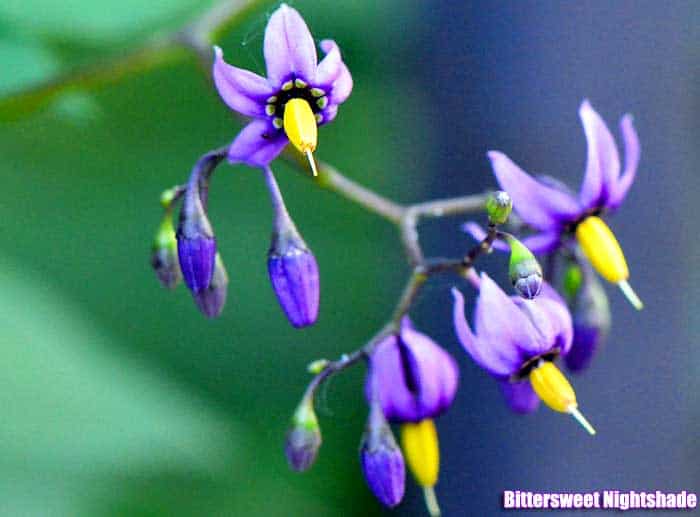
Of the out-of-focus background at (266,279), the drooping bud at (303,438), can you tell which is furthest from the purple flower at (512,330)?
the out-of-focus background at (266,279)

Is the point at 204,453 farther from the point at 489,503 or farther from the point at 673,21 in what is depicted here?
Answer: the point at 673,21

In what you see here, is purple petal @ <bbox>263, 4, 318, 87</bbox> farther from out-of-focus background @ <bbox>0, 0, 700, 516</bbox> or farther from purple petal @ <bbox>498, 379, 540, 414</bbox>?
out-of-focus background @ <bbox>0, 0, 700, 516</bbox>

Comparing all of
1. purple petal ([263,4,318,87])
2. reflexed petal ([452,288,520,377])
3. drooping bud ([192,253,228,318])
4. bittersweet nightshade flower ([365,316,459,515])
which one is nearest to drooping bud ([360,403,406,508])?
bittersweet nightshade flower ([365,316,459,515])

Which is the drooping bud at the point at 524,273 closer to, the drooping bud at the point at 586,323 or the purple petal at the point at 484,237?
the purple petal at the point at 484,237

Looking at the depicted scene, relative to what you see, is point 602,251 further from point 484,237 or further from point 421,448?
point 421,448

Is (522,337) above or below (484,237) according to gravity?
below

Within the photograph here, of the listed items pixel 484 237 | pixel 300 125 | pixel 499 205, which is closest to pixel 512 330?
pixel 484 237
